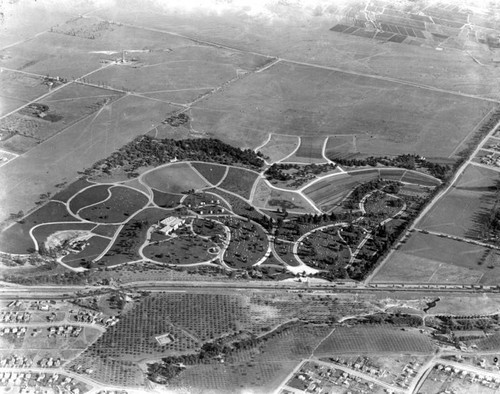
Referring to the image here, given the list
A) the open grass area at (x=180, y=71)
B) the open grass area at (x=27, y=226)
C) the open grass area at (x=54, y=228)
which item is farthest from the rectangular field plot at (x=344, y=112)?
the open grass area at (x=54, y=228)

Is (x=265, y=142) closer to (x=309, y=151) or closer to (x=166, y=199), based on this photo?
(x=309, y=151)

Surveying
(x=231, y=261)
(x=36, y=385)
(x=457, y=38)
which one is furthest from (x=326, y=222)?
(x=457, y=38)

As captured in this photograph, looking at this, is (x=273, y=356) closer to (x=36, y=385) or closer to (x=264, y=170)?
(x=36, y=385)

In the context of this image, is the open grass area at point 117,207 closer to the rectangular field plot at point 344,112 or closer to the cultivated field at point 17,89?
the rectangular field plot at point 344,112

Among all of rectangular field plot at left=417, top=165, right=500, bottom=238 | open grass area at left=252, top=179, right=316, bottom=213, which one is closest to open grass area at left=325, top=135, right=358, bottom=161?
open grass area at left=252, top=179, right=316, bottom=213

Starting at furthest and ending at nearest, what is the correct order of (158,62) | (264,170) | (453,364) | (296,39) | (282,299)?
1. (296,39)
2. (158,62)
3. (264,170)
4. (282,299)
5. (453,364)

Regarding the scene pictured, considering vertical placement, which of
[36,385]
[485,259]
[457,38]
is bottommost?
[36,385]
